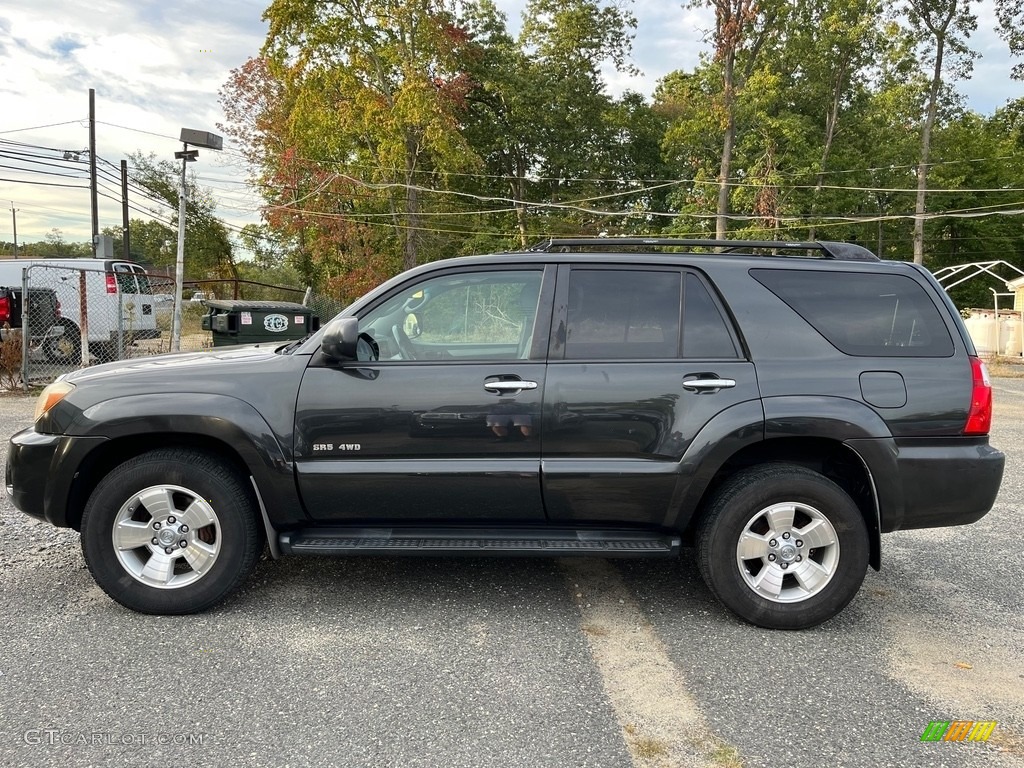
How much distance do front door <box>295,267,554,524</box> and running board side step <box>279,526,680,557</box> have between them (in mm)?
82

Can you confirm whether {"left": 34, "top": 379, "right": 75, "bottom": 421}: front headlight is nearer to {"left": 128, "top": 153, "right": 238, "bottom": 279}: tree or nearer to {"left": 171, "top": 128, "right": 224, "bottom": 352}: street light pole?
{"left": 171, "top": 128, "right": 224, "bottom": 352}: street light pole

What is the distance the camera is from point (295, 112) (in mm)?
24328

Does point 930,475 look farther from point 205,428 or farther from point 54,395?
point 54,395

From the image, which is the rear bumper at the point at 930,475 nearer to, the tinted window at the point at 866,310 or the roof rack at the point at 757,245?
the tinted window at the point at 866,310

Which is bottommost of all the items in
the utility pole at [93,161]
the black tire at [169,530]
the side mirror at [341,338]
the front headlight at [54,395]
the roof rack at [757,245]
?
the black tire at [169,530]

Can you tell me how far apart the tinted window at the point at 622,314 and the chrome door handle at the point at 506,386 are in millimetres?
252

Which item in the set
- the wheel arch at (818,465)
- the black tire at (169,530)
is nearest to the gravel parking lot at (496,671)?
the black tire at (169,530)

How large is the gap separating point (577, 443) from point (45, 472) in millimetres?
2505

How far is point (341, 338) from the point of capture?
3.16 metres

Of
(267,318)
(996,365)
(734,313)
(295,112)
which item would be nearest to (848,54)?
(996,365)

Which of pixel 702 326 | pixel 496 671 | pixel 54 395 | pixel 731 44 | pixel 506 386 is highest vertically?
pixel 731 44

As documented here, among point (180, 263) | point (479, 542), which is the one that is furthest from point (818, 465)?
point (180, 263)

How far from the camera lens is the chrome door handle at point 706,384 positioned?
3232mm

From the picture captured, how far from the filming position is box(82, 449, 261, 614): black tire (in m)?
3.28
